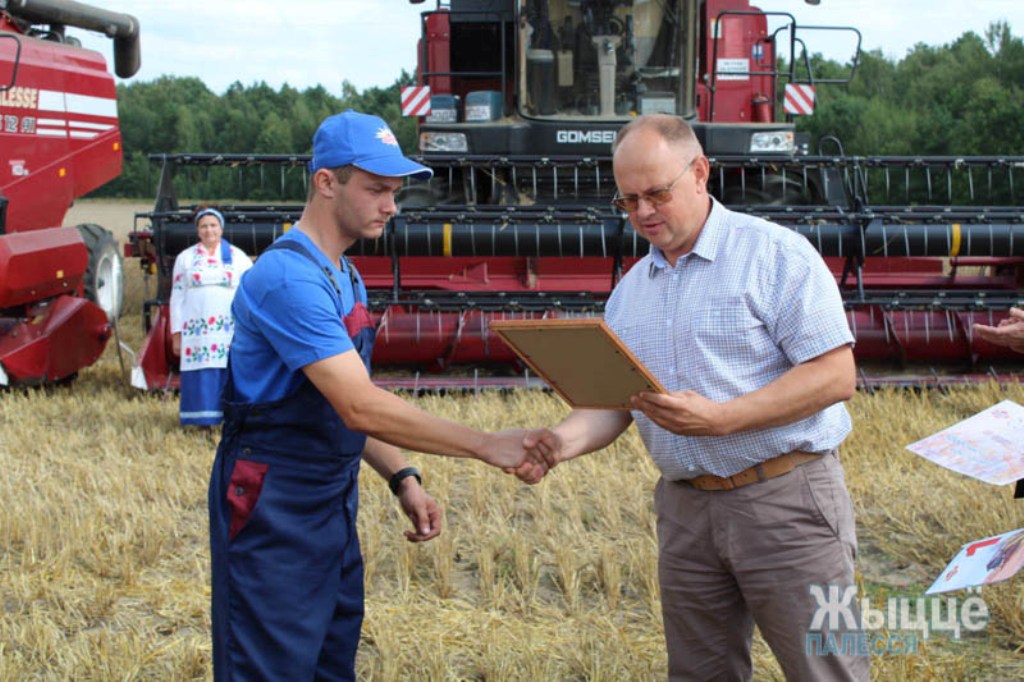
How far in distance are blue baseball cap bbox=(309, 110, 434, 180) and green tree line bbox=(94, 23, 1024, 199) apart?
30.0 m

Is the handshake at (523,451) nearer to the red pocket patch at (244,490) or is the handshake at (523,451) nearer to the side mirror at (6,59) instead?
the red pocket patch at (244,490)

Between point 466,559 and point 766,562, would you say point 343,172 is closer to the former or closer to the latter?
point 766,562

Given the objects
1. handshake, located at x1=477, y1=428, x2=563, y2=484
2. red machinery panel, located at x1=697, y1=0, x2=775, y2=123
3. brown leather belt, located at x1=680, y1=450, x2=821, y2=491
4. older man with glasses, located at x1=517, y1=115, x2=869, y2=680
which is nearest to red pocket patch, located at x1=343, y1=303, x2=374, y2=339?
handshake, located at x1=477, y1=428, x2=563, y2=484

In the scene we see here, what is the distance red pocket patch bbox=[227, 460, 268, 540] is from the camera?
2.58 meters

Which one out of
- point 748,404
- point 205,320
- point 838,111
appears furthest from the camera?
point 838,111

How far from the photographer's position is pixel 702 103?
9.86 meters

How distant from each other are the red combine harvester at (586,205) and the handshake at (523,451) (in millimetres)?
4864

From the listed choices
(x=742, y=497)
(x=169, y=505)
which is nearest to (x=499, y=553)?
(x=169, y=505)

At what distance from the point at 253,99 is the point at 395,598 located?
69.2 metres

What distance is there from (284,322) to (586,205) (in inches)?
241

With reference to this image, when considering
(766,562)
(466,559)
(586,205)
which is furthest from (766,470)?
(586,205)

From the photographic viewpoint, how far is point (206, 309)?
689 cm

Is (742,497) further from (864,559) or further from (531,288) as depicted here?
(531,288)

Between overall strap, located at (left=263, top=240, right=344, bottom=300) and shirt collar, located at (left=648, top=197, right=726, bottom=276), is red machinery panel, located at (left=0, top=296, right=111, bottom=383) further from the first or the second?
shirt collar, located at (left=648, top=197, right=726, bottom=276)
